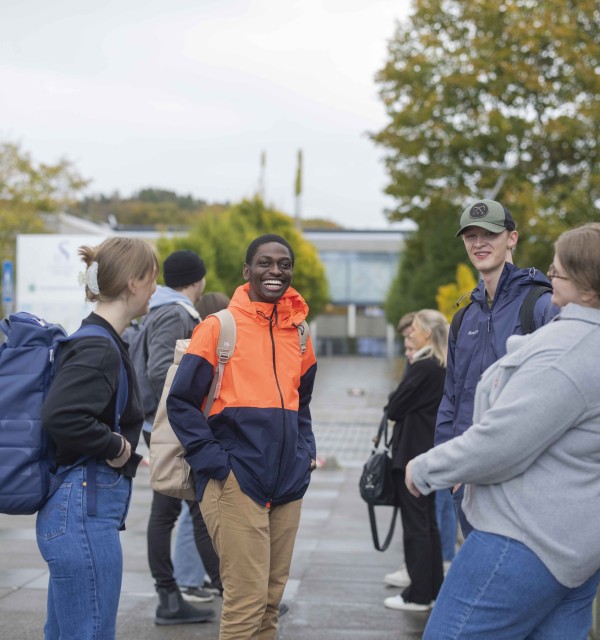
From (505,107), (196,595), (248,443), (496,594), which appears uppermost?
(505,107)

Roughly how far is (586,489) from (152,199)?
99089 mm

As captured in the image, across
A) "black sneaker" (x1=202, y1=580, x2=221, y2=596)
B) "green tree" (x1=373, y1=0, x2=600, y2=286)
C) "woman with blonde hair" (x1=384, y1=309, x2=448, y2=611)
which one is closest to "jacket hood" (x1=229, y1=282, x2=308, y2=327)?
"woman with blonde hair" (x1=384, y1=309, x2=448, y2=611)

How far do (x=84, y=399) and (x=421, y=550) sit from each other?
342cm

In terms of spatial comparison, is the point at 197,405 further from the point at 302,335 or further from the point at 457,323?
the point at 457,323

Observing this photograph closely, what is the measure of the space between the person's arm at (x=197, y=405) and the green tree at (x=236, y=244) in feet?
107

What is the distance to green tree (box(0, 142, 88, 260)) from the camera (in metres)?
33.3

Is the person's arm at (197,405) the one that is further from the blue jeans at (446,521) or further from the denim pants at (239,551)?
the blue jeans at (446,521)

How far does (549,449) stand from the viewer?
2.44 metres

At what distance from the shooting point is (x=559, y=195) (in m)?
24.9

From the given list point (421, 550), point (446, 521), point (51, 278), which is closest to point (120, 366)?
point (421, 550)

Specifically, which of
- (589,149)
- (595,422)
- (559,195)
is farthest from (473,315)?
(589,149)

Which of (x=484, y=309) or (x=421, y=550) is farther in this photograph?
(x=421, y=550)

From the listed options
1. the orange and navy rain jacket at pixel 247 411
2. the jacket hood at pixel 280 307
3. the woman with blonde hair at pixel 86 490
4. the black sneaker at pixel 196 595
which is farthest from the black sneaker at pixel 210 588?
the woman with blonde hair at pixel 86 490

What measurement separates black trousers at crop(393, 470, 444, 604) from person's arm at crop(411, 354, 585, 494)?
11.5 feet
